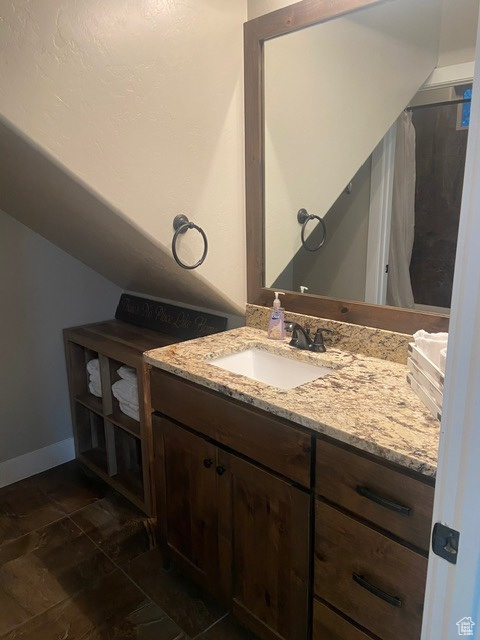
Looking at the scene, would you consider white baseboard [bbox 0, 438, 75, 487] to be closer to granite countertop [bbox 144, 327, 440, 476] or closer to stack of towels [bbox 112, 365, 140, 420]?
stack of towels [bbox 112, 365, 140, 420]

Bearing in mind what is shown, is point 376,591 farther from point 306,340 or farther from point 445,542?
point 306,340

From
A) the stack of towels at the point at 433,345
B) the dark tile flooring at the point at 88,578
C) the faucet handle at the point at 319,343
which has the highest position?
the stack of towels at the point at 433,345

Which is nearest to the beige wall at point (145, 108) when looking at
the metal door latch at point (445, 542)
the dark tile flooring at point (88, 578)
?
the dark tile flooring at point (88, 578)

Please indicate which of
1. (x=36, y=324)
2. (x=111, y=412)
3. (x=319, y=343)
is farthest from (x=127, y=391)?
(x=319, y=343)

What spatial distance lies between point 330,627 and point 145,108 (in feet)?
5.25

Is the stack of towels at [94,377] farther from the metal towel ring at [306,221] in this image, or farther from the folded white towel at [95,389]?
the metal towel ring at [306,221]

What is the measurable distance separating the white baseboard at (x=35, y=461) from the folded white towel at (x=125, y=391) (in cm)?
58

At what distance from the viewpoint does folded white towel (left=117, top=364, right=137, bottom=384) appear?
2.18m

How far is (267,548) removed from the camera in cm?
136

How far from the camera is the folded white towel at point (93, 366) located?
239 centimetres

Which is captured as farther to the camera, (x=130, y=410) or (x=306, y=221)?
(x=130, y=410)

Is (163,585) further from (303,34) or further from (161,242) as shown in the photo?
(303,34)

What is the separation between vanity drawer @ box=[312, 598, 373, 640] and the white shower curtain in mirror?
3.04 ft

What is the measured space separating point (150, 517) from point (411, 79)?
6.50ft
